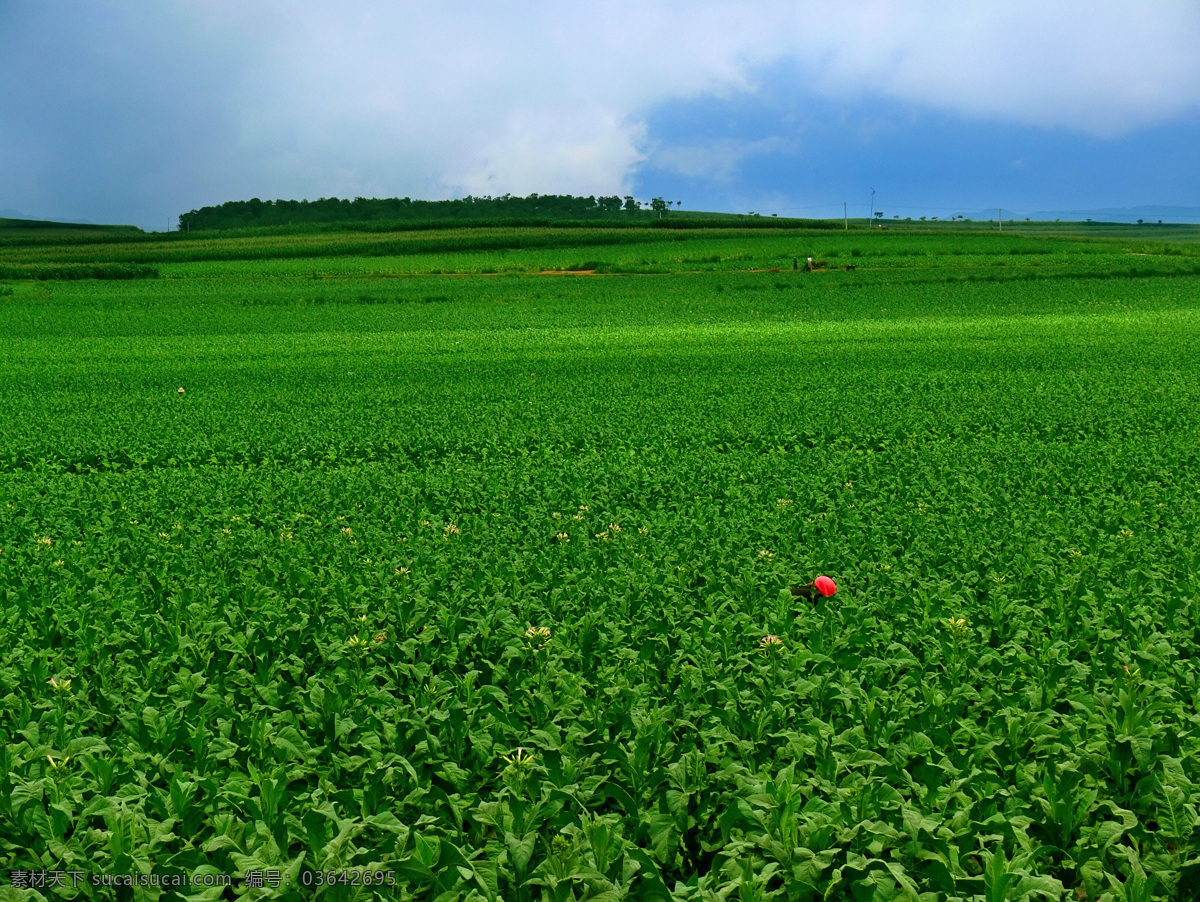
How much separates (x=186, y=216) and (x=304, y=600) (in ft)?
478

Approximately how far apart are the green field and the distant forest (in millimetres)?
122290

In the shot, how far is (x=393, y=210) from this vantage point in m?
135

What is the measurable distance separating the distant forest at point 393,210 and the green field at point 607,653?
401ft

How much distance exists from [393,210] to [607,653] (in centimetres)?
13875

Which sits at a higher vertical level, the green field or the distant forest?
the distant forest

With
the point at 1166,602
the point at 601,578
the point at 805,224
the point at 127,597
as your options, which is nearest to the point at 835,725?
the point at 601,578

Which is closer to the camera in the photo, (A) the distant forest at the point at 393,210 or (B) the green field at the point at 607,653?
(B) the green field at the point at 607,653

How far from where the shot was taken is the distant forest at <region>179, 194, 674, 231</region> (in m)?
132

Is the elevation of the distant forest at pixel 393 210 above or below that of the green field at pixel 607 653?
above

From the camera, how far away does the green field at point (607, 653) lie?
11.0ft

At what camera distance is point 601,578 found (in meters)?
5.95

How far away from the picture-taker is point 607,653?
4.96 metres

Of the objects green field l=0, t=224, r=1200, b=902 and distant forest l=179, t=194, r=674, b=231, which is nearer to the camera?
green field l=0, t=224, r=1200, b=902

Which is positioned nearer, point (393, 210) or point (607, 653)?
point (607, 653)
